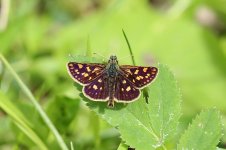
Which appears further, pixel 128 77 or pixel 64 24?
pixel 64 24

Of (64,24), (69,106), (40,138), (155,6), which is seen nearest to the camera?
(40,138)

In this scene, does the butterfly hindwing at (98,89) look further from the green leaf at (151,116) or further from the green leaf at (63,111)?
the green leaf at (63,111)

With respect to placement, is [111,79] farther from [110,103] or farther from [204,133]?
[204,133]

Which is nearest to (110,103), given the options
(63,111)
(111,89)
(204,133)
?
(111,89)

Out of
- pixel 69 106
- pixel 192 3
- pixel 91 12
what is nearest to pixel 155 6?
pixel 91 12

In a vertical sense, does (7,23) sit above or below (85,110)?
above

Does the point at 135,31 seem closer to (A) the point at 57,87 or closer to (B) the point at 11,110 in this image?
(A) the point at 57,87

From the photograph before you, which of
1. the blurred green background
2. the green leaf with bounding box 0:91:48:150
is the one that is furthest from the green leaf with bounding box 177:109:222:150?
the blurred green background
